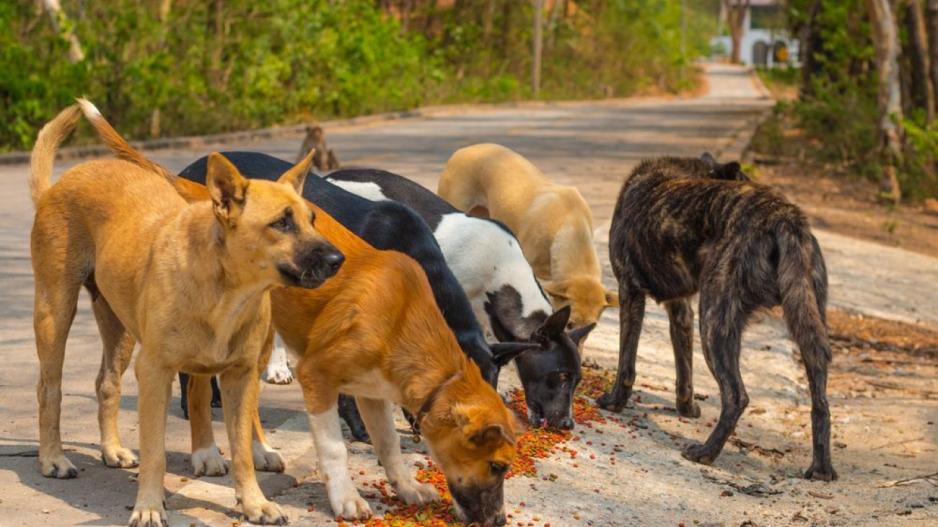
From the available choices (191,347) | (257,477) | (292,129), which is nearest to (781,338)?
(257,477)

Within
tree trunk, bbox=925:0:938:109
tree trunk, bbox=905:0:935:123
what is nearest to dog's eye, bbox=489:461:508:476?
tree trunk, bbox=925:0:938:109

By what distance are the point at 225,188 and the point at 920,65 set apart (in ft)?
60.7

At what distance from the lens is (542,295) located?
7.95 m

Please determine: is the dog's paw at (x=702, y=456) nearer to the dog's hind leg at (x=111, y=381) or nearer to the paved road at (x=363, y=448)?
the paved road at (x=363, y=448)

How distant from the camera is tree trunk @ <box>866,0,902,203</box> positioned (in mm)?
20422

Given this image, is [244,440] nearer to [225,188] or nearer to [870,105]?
[225,188]

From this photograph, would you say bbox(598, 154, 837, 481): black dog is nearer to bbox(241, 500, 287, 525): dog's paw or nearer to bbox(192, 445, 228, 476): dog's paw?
bbox(192, 445, 228, 476): dog's paw

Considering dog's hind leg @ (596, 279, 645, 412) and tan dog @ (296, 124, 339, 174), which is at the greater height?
dog's hind leg @ (596, 279, 645, 412)

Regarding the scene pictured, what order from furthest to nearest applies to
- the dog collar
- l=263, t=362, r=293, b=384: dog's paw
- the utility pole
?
the utility pole < l=263, t=362, r=293, b=384: dog's paw < the dog collar

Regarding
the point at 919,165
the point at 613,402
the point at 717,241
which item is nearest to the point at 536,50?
the point at 919,165

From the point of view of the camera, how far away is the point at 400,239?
22.6ft

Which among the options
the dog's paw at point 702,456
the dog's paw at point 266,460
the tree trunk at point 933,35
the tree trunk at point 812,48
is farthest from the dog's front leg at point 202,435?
the tree trunk at point 812,48

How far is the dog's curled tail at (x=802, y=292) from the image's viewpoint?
7789 millimetres

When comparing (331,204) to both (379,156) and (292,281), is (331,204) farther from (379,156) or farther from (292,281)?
(379,156)
